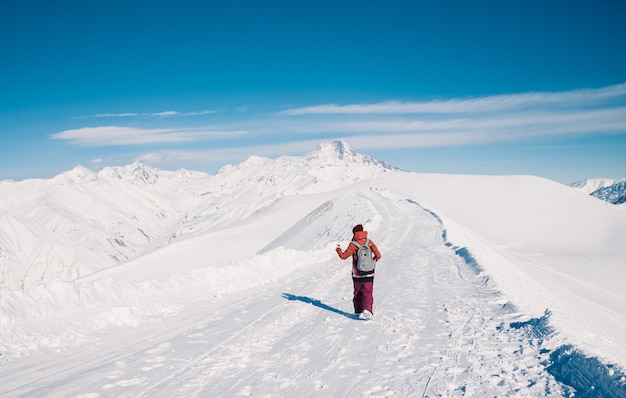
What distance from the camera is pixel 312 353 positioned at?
24.8 feet

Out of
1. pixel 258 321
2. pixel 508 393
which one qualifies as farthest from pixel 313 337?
pixel 508 393

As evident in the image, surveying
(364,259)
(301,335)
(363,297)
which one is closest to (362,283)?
(363,297)

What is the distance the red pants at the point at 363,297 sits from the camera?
32.6ft

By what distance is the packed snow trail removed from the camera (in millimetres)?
6055

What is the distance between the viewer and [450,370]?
6445 millimetres

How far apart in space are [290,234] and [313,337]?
3875 centimetres

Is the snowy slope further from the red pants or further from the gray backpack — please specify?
the gray backpack

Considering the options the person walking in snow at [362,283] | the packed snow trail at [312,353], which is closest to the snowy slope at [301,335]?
the packed snow trail at [312,353]

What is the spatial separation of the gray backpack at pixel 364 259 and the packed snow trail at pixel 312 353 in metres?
1.17

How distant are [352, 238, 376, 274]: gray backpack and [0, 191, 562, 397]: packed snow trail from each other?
46.1 inches

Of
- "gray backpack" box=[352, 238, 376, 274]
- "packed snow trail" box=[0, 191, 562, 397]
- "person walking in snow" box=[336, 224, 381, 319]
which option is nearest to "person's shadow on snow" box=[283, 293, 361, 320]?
"packed snow trail" box=[0, 191, 562, 397]

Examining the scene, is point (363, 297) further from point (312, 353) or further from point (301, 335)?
point (312, 353)

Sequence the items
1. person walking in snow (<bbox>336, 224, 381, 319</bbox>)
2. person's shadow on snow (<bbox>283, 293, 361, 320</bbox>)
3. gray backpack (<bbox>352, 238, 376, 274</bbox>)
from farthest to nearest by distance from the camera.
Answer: person's shadow on snow (<bbox>283, 293, 361, 320</bbox>) < gray backpack (<bbox>352, 238, 376, 274</bbox>) < person walking in snow (<bbox>336, 224, 381, 319</bbox>)

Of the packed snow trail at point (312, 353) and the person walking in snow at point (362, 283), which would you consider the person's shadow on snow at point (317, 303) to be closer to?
the packed snow trail at point (312, 353)
